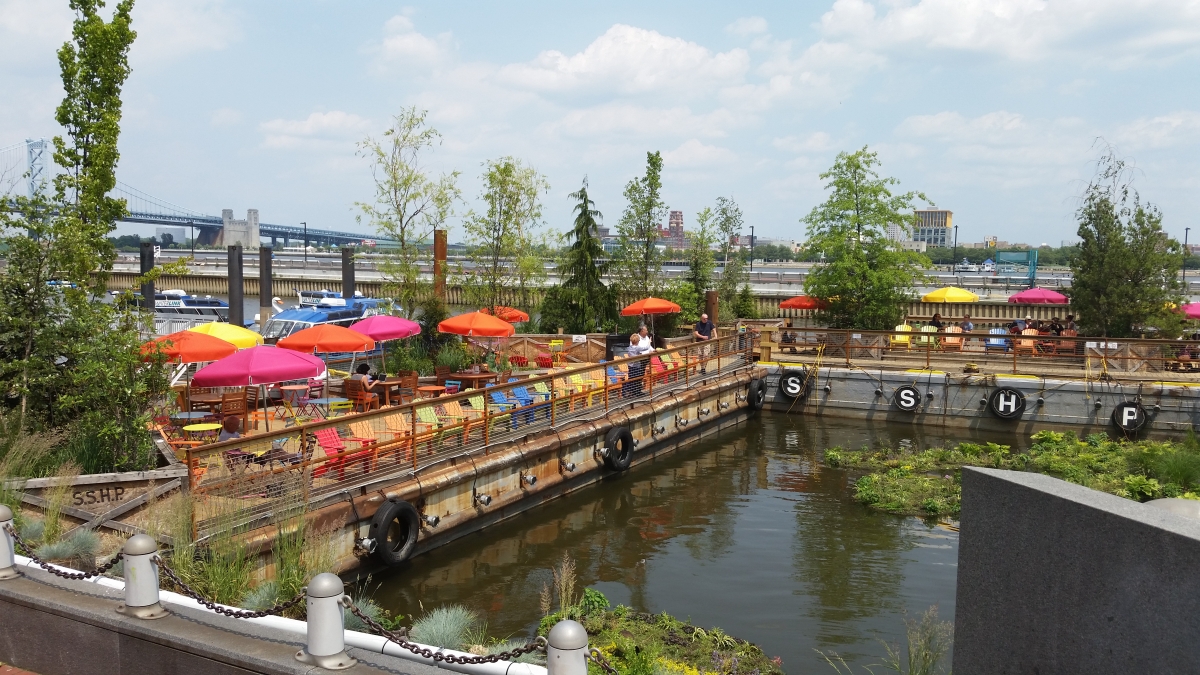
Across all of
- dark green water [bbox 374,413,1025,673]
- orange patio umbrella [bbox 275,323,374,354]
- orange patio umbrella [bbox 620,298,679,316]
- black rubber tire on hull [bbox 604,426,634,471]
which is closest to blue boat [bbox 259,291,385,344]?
orange patio umbrella [bbox 620,298,679,316]

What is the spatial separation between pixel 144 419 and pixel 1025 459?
1708cm

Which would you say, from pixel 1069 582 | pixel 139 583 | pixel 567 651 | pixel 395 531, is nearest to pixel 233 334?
pixel 395 531

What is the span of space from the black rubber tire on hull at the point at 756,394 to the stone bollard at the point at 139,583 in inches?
813

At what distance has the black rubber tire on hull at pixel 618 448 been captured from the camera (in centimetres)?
1773

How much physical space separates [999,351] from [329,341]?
65.0 feet

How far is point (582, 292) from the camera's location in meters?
30.9

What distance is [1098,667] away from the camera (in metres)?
4.65

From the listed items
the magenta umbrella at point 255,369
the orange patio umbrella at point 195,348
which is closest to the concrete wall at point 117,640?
the magenta umbrella at point 255,369

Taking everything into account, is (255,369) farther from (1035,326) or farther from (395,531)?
(1035,326)

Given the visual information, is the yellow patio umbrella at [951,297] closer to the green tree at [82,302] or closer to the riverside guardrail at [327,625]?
the green tree at [82,302]

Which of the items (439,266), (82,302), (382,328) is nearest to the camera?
(82,302)

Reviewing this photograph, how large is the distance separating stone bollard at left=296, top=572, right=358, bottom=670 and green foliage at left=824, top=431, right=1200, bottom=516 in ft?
42.9

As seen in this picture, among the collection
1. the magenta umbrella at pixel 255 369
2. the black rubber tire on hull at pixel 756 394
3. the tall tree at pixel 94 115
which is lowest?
the black rubber tire on hull at pixel 756 394

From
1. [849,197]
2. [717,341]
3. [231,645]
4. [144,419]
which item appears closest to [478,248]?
[717,341]
